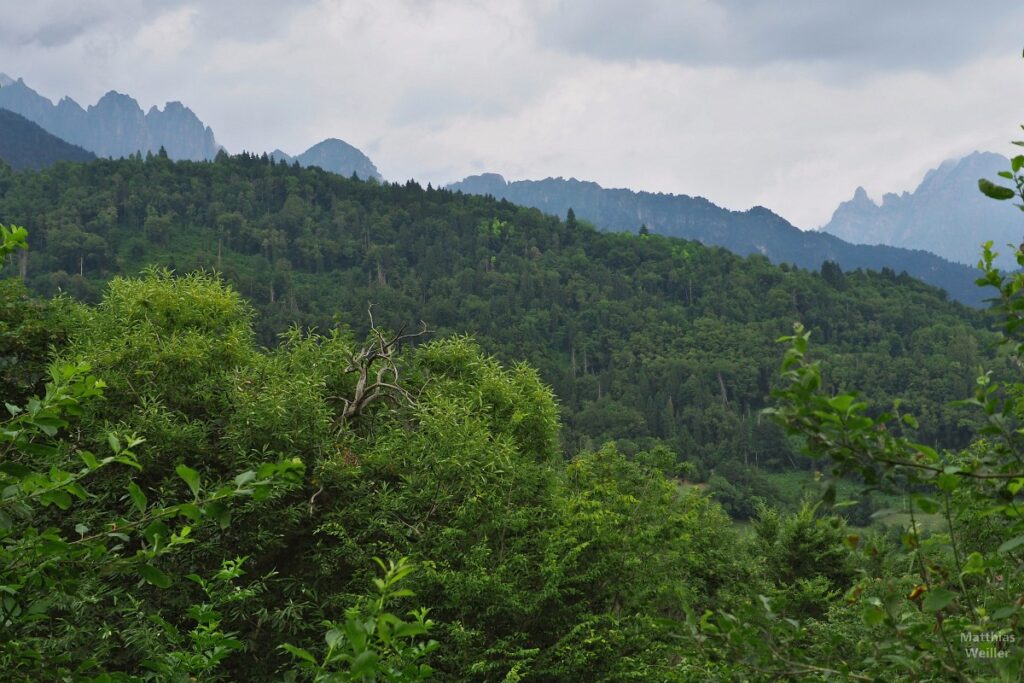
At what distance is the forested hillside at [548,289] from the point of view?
11306cm

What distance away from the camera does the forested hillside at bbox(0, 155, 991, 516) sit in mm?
113062

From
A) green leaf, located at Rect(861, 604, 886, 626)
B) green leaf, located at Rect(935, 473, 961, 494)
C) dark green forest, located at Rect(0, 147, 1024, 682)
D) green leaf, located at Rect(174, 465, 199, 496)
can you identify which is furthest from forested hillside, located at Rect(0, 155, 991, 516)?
green leaf, located at Rect(174, 465, 199, 496)

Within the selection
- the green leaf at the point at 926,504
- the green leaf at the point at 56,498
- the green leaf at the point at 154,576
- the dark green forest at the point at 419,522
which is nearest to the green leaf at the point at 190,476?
the dark green forest at the point at 419,522

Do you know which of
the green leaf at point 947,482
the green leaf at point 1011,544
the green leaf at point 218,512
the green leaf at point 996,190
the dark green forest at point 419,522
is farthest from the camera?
the green leaf at point 996,190

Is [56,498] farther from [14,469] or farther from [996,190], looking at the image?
[996,190]

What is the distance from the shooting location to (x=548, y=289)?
156 meters

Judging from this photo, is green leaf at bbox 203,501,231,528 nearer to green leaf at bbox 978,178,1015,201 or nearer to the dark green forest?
the dark green forest

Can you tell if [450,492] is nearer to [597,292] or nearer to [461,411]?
[461,411]

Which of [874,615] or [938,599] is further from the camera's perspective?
[874,615]

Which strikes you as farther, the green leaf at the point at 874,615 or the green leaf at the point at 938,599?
the green leaf at the point at 874,615

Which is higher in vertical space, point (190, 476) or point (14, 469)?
point (190, 476)

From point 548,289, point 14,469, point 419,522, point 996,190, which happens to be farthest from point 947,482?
point 548,289

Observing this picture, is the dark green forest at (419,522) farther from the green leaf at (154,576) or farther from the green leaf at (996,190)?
the green leaf at (996,190)

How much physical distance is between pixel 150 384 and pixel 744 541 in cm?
2513
